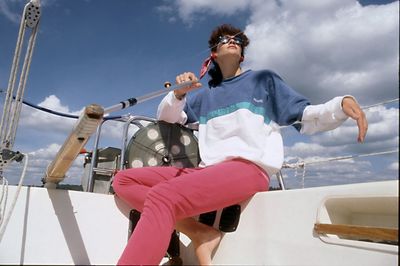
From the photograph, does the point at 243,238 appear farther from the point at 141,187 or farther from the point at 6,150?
the point at 6,150

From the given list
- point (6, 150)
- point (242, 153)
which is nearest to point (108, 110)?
point (242, 153)

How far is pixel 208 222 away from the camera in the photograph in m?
1.84

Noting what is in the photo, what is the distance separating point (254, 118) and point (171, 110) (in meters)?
0.70

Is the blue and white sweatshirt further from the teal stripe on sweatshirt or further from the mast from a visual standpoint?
the mast

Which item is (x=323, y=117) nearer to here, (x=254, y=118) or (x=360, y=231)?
(x=254, y=118)

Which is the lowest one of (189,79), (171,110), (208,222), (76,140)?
(208,222)

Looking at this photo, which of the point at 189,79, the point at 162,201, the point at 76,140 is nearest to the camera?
the point at 76,140

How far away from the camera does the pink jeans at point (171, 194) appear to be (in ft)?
3.84

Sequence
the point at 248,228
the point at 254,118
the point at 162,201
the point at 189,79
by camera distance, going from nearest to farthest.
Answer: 1. the point at 162,201
2. the point at 248,228
3. the point at 254,118
4. the point at 189,79

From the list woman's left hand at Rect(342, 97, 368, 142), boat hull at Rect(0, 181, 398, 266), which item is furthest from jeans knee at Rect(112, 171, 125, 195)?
woman's left hand at Rect(342, 97, 368, 142)

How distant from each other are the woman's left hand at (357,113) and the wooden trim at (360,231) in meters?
0.33

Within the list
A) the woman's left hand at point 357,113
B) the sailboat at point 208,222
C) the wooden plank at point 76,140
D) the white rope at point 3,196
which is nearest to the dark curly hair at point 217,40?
the sailboat at point 208,222

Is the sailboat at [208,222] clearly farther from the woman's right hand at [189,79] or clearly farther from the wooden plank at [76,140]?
the woman's right hand at [189,79]

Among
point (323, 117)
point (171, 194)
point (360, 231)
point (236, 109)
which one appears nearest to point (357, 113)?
point (323, 117)
